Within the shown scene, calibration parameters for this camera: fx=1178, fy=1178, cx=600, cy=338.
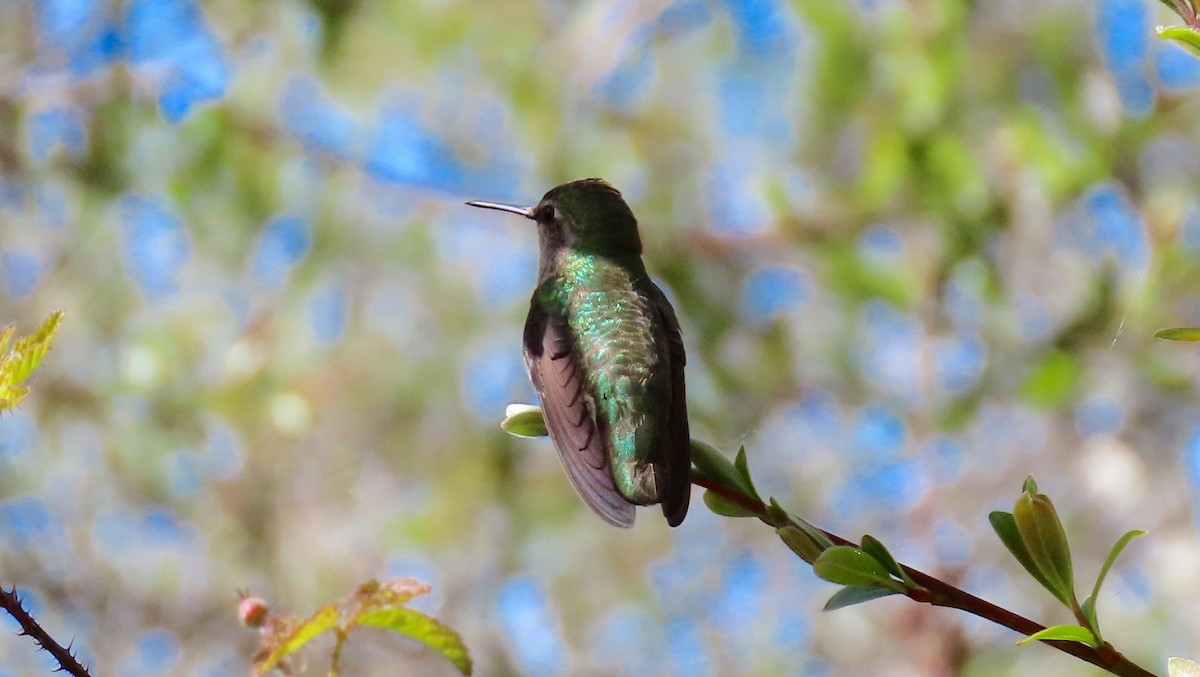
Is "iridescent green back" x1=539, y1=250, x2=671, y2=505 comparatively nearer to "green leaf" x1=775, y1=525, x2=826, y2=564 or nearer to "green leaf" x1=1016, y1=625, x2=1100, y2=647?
"green leaf" x1=775, y1=525, x2=826, y2=564

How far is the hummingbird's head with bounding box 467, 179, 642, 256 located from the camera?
109 inches

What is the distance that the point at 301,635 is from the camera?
1274mm

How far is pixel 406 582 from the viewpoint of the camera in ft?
4.50

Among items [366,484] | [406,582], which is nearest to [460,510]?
[366,484]

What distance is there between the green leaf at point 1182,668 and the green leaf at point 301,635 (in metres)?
0.85

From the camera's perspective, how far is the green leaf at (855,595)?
112 cm

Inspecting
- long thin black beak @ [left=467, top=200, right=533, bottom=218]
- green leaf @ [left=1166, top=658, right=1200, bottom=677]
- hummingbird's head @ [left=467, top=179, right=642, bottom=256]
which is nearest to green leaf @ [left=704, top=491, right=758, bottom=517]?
green leaf @ [left=1166, top=658, right=1200, bottom=677]

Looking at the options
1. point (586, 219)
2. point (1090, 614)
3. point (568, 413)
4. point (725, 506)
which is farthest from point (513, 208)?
point (1090, 614)

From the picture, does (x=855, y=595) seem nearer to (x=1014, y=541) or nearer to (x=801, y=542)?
(x=801, y=542)

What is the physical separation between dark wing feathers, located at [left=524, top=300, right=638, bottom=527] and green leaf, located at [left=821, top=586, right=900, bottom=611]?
2.07ft

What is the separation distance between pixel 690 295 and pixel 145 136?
273cm

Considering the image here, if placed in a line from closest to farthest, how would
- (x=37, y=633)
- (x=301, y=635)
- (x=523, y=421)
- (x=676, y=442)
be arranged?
(x=37, y=633) → (x=301, y=635) → (x=523, y=421) → (x=676, y=442)

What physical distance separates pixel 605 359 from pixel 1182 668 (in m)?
1.40

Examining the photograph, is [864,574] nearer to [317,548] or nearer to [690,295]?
[690,295]
